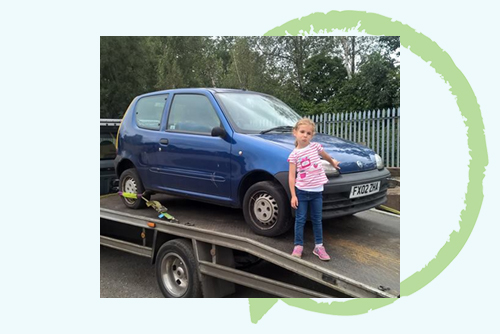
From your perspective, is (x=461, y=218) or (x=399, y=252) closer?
(x=461, y=218)

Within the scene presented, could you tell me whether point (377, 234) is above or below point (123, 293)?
above

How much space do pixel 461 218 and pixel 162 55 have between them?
3590 millimetres

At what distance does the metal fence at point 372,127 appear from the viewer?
6.62m

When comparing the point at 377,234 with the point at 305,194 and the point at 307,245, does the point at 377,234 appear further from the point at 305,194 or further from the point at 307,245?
the point at 305,194

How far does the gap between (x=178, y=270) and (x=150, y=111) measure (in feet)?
6.43

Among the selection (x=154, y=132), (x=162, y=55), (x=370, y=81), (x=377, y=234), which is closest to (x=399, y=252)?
(x=377, y=234)

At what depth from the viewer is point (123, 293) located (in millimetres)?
4230

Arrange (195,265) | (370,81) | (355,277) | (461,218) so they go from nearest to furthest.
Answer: (355,277)
(461,218)
(195,265)
(370,81)

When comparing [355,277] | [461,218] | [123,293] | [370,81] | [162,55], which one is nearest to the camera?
[355,277]

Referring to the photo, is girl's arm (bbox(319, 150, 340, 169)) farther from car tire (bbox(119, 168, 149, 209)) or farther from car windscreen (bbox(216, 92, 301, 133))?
car tire (bbox(119, 168, 149, 209))

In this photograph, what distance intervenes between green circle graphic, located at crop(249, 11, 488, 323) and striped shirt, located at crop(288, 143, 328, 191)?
91cm

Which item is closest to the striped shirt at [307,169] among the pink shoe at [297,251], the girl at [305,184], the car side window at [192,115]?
the girl at [305,184]

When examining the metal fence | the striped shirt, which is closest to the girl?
the striped shirt

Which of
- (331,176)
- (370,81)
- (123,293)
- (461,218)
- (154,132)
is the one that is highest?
(370,81)
